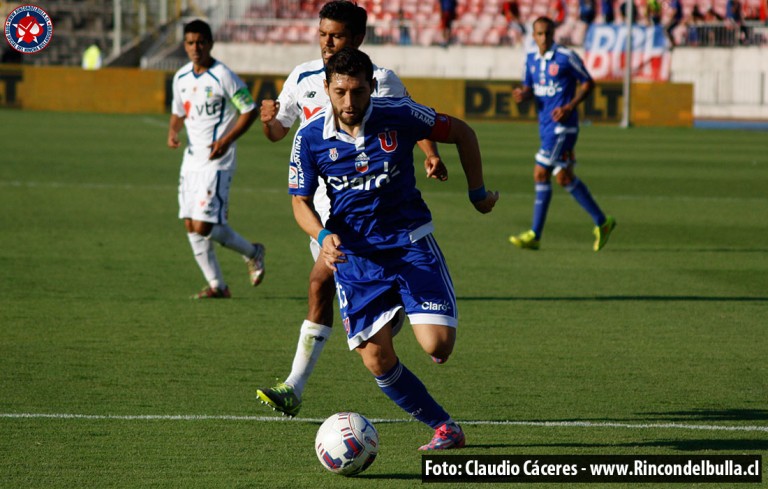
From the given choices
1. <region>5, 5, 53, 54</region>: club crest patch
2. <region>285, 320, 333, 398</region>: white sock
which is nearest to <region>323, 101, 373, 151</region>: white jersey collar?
<region>285, 320, 333, 398</region>: white sock

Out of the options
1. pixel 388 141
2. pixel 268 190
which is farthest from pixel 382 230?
pixel 268 190

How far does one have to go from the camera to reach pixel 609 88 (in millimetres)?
34406

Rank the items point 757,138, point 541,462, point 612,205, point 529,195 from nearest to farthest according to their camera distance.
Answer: point 541,462
point 612,205
point 529,195
point 757,138

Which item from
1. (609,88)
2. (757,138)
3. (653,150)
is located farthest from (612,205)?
(609,88)

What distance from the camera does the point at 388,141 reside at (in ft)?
17.8

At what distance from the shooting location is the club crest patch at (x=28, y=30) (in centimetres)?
850

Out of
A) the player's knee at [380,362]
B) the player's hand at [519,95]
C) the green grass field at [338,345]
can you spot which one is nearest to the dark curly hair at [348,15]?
the player's knee at [380,362]

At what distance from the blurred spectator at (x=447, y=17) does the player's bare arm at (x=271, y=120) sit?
3465 cm

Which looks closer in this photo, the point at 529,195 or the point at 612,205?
the point at 612,205

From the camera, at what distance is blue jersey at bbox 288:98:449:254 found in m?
5.43

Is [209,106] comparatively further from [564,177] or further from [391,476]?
[391,476]

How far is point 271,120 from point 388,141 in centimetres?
117

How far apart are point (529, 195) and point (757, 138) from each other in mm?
14927

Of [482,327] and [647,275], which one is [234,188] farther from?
[482,327]
